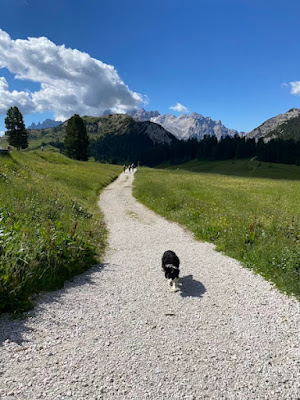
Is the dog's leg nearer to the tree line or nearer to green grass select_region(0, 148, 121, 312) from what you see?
green grass select_region(0, 148, 121, 312)

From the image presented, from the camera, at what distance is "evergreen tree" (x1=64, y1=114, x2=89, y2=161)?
85.0 m

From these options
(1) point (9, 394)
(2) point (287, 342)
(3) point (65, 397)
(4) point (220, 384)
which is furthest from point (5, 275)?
(2) point (287, 342)

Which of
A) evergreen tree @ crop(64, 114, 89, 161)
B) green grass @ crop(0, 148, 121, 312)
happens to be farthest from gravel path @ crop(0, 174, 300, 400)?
evergreen tree @ crop(64, 114, 89, 161)

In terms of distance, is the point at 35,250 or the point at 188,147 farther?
the point at 188,147

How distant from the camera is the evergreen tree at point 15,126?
8731 centimetres

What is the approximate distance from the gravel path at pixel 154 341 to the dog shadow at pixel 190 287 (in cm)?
4

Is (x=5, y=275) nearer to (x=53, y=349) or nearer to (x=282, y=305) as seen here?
(x=53, y=349)

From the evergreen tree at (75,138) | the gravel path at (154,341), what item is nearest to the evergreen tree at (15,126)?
the evergreen tree at (75,138)

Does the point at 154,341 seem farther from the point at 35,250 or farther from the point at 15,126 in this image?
the point at 15,126

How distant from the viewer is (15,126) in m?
89.2

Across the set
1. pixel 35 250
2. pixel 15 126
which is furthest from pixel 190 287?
pixel 15 126

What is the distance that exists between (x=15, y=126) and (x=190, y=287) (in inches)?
3914

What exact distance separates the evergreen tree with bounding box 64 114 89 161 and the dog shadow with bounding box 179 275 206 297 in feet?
276

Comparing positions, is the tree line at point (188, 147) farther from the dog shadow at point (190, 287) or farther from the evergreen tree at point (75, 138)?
the dog shadow at point (190, 287)
